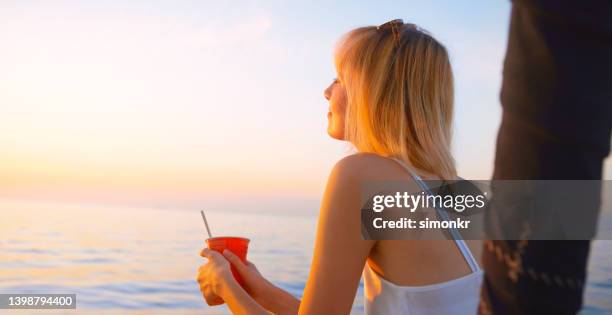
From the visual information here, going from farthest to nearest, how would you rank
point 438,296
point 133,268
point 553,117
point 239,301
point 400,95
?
point 133,268, point 239,301, point 400,95, point 438,296, point 553,117

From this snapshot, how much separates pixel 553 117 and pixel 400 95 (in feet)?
5.29

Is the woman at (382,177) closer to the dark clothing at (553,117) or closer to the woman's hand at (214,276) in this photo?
the woman's hand at (214,276)

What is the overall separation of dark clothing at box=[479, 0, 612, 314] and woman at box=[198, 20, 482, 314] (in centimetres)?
132

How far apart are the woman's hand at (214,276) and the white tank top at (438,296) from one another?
0.68 meters

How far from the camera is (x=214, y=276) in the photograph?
2633 millimetres

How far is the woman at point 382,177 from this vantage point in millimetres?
2141

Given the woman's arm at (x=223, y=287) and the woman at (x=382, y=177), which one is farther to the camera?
the woman's arm at (x=223, y=287)

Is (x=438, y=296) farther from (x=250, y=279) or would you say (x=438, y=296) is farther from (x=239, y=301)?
(x=250, y=279)

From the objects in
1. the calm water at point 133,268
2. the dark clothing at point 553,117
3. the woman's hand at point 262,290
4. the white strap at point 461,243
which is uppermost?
the dark clothing at point 553,117

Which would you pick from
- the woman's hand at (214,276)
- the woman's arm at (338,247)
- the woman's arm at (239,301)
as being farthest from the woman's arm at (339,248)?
the woman's hand at (214,276)

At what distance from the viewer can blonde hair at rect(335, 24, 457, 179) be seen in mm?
2354

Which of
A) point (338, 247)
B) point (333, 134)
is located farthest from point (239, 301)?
point (333, 134)

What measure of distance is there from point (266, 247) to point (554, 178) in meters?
16.2

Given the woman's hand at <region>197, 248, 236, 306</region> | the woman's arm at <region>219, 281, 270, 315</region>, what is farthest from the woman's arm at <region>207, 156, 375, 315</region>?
the woman's hand at <region>197, 248, 236, 306</region>
